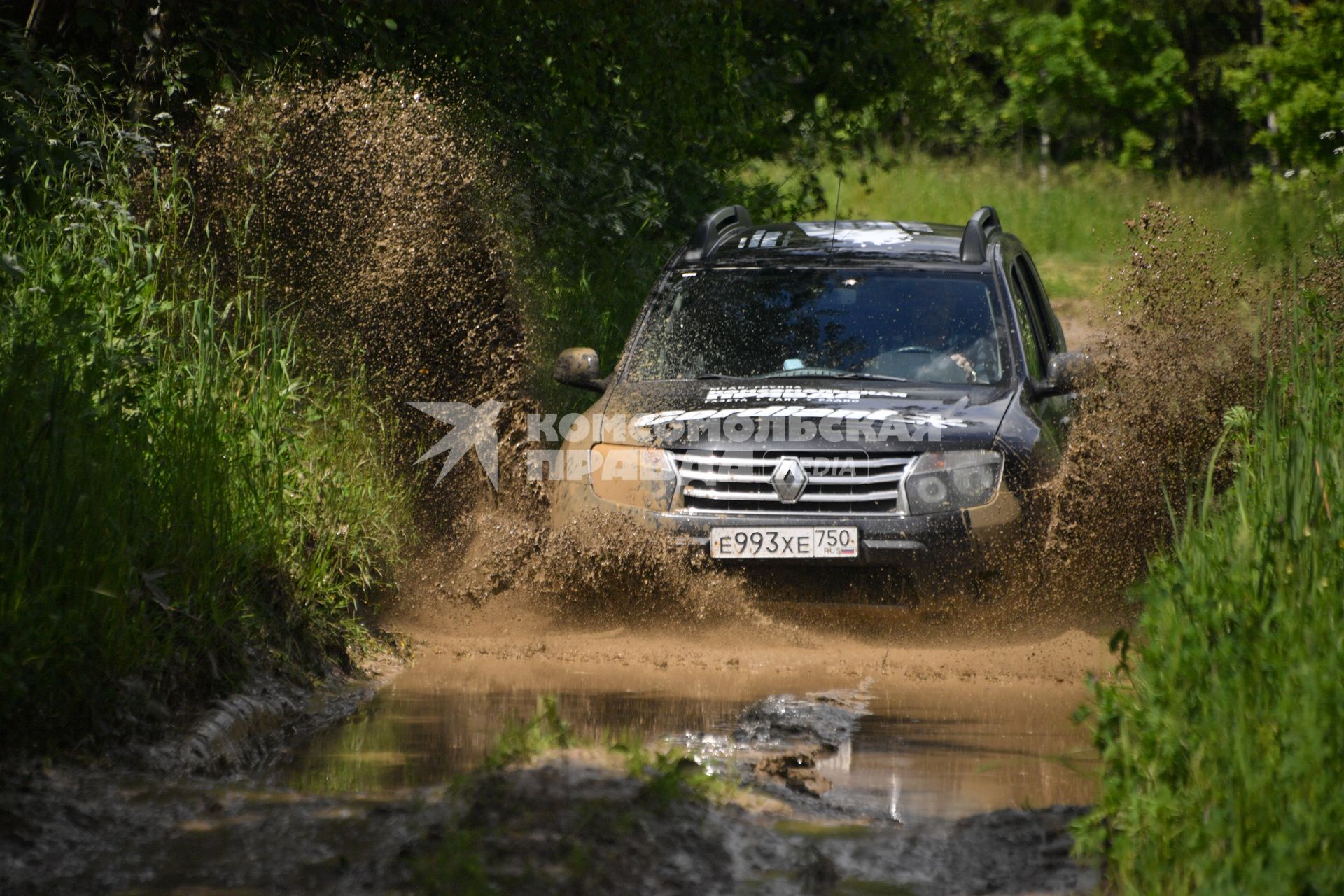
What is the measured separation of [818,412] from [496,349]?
3.00 metres

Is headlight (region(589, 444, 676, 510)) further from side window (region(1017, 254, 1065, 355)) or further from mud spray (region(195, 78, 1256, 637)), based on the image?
side window (region(1017, 254, 1065, 355))

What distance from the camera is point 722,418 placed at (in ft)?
22.8

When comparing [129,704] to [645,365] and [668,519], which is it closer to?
[668,519]

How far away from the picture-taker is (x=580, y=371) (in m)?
7.80

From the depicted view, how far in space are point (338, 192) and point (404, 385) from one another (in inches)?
45.5

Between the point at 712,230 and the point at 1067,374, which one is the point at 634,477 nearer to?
the point at 1067,374

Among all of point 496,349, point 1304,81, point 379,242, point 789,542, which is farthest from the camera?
point 1304,81

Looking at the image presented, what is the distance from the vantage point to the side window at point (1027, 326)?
300 inches

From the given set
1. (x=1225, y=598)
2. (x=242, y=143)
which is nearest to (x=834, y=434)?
(x=1225, y=598)

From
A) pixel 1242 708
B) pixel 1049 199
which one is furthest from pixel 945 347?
pixel 1049 199

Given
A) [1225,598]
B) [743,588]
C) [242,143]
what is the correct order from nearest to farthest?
1. [1225,598]
2. [743,588]
3. [242,143]

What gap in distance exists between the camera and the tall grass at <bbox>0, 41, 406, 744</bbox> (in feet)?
15.5

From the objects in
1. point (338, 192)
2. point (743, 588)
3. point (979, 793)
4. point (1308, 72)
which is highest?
point (1308, 72)

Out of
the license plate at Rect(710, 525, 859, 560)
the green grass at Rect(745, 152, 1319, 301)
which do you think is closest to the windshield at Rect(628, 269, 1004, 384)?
the license plate at Rect(710, 525, 859, 560)
